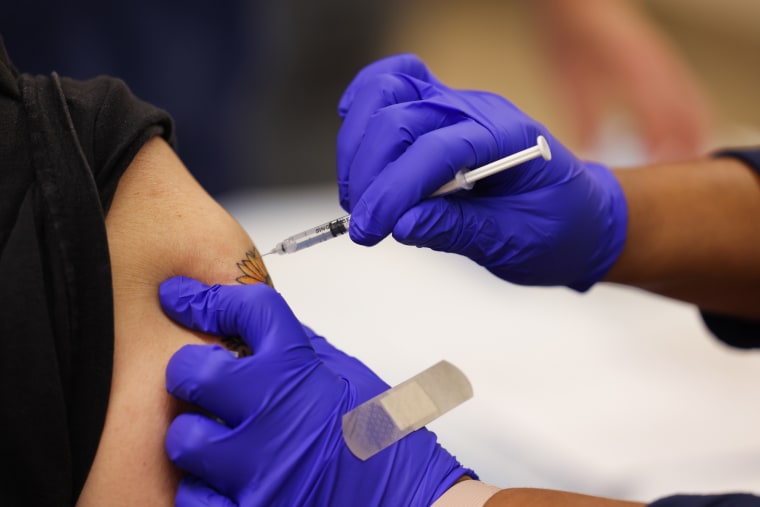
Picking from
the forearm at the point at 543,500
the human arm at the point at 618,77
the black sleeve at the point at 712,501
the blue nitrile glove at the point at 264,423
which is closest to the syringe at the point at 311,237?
the blue nitrile glove at the point at 264,423

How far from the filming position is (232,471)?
2.82 ft

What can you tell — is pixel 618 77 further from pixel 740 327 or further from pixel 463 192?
pixel 463 192

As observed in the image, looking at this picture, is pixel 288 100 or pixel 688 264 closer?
pixel 688 264

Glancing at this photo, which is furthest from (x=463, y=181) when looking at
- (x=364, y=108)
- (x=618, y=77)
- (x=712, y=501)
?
(x=618, y=77)

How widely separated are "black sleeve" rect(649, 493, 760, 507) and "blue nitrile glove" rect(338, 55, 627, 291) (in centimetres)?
42

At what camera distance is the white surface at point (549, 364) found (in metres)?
1.38

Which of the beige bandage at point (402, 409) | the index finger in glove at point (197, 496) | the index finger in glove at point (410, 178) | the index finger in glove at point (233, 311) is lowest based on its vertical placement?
the index finger in glove at point (197, 496)

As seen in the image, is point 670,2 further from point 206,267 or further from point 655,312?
point 206,267

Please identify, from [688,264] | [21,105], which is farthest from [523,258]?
[21,105]

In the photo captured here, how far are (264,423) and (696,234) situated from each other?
95cm

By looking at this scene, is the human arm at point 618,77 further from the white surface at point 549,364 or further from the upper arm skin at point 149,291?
the upper arm skin at point 149,291

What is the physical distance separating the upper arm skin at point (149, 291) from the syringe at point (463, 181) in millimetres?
84

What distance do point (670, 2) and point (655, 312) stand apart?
2.28 metres

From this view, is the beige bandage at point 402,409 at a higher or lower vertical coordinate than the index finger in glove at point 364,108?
lower
